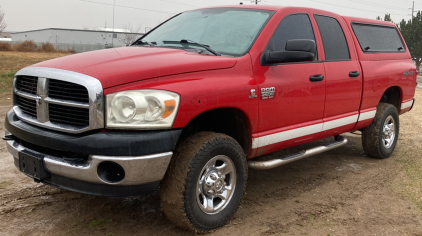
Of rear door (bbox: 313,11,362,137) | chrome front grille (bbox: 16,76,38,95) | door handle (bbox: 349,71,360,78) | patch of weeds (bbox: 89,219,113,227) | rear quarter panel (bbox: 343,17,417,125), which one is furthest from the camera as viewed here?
rear quarter panel (bbox: 343,17,417,125)

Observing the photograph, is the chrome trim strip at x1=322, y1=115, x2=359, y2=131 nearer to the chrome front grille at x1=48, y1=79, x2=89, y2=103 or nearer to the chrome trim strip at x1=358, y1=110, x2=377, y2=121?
the chrome trim strip at x1=358, y1=110, x2=377, y2=121

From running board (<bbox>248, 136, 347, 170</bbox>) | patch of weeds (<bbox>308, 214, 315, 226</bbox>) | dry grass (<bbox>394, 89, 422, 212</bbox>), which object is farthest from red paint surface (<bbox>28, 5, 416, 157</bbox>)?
dry grass (<bbox>394, 89, 422, 212</bbox>)

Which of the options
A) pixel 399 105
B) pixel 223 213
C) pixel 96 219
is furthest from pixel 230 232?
pixel 399 105

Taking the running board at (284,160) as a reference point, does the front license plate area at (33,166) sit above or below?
above

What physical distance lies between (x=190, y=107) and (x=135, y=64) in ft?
1.69

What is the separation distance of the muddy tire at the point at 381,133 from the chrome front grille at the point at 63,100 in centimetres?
402

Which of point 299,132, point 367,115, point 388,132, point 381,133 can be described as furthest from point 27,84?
point 388,132

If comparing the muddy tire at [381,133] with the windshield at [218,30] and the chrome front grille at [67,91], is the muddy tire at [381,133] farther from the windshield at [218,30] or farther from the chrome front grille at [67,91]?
the chrome front grille at [67,91]

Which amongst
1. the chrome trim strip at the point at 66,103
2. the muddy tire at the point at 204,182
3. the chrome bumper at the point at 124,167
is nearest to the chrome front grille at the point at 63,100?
the chrome trim strip at the point at 66,103

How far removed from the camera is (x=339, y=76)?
4.58 m

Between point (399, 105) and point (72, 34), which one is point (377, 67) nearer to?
point (399, 105)

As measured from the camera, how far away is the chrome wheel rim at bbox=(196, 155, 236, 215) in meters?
3.30

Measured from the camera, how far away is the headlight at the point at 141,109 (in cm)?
284

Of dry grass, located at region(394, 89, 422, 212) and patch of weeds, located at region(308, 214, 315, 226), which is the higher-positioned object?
patch of weeds, located at region(308, 214, 315, 226)
